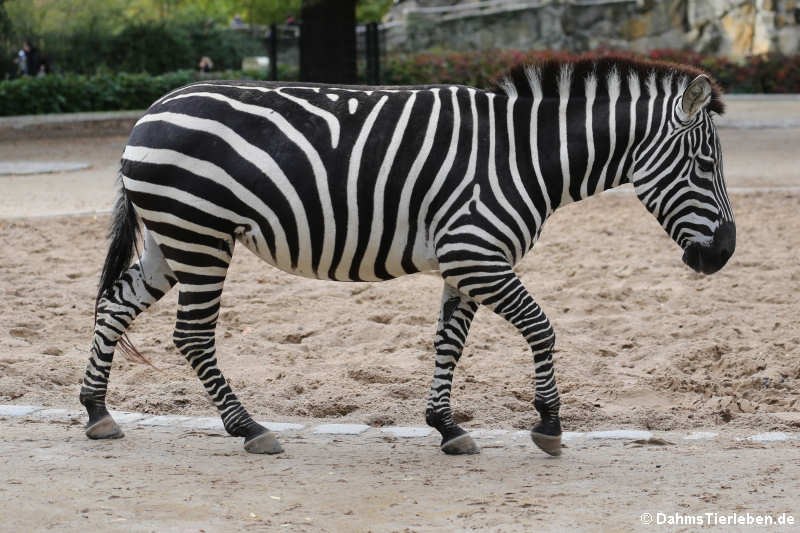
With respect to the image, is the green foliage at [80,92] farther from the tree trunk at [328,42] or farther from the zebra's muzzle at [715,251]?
the zebra's muzzle at [715,251]

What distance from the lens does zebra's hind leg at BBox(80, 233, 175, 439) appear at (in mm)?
4945

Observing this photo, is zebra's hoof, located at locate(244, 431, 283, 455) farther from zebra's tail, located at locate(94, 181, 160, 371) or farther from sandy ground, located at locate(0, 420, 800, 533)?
zebra's tail, located at locate(94, 181, 160, 371)

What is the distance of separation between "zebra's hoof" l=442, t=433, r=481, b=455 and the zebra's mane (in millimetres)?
1644

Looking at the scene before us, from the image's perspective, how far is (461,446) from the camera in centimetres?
474

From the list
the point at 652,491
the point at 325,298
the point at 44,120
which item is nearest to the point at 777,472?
the point at 652,491

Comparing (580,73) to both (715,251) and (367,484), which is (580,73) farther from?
(367,484)

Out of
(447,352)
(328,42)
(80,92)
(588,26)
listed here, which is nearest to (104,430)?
(447,352)

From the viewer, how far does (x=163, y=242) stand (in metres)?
4.65

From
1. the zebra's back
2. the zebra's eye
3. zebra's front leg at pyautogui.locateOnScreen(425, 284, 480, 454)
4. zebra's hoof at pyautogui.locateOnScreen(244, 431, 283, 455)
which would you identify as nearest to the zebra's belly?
the zebra's back

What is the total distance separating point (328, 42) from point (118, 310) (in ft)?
44.5

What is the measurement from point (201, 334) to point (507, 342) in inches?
98.5

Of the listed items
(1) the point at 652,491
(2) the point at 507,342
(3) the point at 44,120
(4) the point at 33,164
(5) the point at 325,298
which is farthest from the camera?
(3) the point at 44,120

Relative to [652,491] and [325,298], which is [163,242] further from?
[325,298]

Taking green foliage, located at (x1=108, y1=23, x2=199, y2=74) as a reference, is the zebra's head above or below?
below
